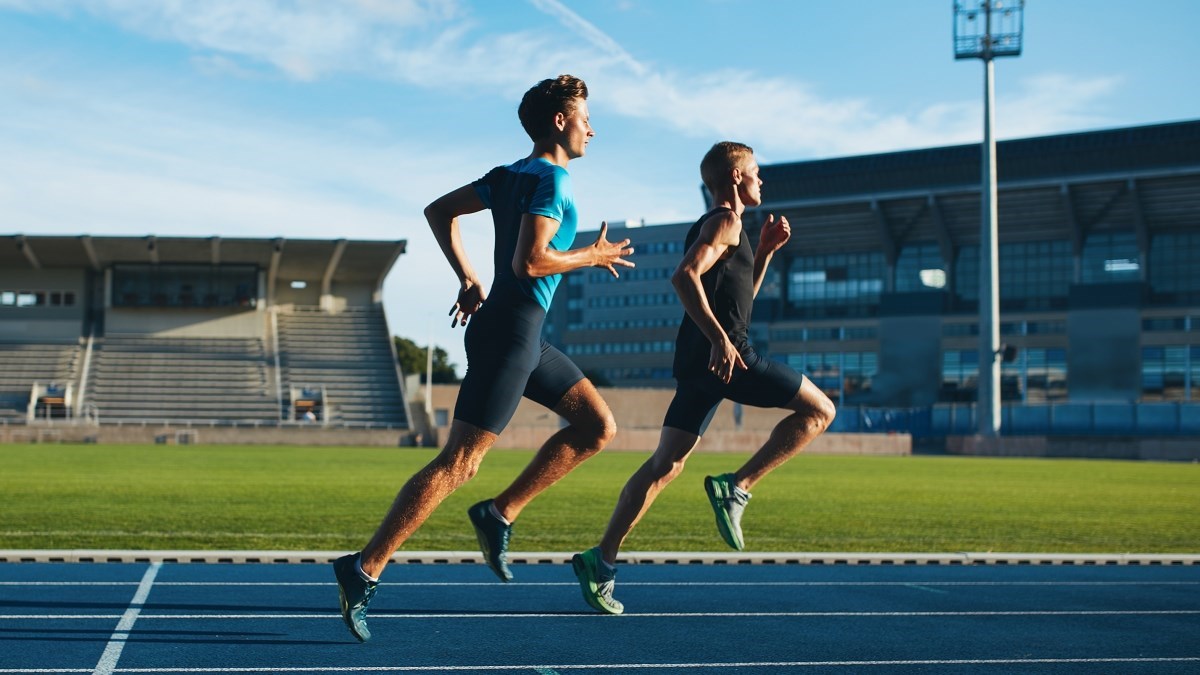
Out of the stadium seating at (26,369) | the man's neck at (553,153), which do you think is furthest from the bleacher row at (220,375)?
the man's neck at (553,153)

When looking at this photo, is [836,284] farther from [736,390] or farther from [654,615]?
[736,390]

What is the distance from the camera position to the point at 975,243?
8356 cm

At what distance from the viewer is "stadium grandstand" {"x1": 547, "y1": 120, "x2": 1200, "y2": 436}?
7562 cm

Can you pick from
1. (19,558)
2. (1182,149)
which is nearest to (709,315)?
(19,558)

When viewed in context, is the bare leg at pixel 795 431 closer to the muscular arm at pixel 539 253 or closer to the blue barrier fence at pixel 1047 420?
the muscular arm at pixel 539 253

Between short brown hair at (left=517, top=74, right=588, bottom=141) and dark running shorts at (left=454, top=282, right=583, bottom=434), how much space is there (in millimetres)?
749

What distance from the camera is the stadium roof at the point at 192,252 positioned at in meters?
58.0

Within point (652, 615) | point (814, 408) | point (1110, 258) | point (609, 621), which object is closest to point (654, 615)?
point (652, 615)

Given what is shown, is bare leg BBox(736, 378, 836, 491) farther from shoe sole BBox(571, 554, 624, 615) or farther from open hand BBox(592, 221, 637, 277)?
open hand BBox(592, 221, 637, 277)

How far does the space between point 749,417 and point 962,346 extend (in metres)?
26.3

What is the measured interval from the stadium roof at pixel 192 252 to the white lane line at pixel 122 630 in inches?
2073

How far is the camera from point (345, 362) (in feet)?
196

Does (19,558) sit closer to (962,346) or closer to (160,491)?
(160,491)

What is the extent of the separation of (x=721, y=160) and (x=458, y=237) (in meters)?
1.31
